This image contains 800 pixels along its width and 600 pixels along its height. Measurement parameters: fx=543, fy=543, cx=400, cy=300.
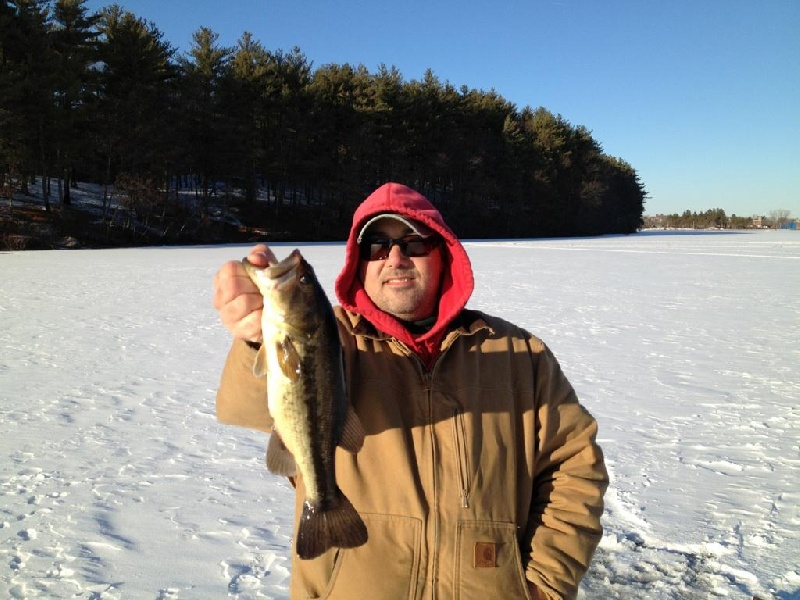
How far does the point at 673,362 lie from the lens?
23.8 feet

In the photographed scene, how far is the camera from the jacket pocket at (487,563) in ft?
6.10

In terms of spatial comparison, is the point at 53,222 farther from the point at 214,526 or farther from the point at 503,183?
the point at 503,183

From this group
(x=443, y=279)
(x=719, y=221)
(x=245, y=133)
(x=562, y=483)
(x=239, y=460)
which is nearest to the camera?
(x=562, y=483)

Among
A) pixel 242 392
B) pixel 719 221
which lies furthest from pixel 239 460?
pixel 719 221

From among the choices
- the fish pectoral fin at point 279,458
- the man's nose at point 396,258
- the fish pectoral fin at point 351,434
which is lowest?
the fish pectoral fin at point 279,458

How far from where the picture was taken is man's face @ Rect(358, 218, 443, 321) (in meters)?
2.22

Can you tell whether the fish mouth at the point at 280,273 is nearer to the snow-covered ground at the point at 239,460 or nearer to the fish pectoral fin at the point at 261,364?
the fish pectoral fin at the point at 261,364

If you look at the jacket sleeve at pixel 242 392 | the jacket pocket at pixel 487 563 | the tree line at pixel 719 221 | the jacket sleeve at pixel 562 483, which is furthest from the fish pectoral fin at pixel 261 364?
the tree line at pixel 719 221

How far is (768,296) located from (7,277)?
19.2 metres

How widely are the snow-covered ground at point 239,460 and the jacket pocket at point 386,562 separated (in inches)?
48.6

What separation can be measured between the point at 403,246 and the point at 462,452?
881 mm

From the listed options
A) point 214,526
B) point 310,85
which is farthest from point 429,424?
point 310,85

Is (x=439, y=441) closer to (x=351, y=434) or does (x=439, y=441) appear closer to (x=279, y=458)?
(x=351, y=434)

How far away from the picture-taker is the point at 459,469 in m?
1.90
